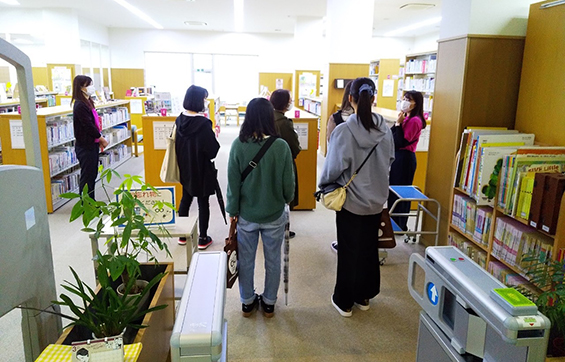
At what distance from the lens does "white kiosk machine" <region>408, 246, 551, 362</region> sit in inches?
45.1

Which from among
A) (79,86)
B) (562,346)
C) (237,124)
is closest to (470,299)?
(562,346)

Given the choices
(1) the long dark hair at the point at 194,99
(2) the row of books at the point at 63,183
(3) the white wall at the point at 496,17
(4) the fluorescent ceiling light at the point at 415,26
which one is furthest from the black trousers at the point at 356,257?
(4) the fluorescent ceiling light at the point at 415,26

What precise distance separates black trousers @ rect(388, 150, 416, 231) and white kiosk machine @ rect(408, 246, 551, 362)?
262 cm

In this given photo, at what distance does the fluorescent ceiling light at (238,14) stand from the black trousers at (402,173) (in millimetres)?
6571

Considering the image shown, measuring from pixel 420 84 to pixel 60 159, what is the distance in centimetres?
748

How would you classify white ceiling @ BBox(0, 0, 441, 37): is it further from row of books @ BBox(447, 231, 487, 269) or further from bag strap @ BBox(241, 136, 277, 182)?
bag strap @ BBox(241, 136, 277, 182)

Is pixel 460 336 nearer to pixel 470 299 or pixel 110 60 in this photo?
pixel 470 299

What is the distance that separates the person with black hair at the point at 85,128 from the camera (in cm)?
455

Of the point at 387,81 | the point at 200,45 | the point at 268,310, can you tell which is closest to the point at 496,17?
the point at 268,310

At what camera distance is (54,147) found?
570 centimetres

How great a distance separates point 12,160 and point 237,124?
382 inches

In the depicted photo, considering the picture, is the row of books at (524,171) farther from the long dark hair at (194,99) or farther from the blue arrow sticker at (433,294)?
the long dark hair at (194,99)

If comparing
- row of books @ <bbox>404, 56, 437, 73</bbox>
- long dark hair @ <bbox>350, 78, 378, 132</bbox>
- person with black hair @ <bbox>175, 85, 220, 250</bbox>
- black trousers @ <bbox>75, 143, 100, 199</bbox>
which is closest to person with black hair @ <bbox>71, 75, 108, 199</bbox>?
black trousers @ <bbox>75, 143, 100, 199</bbox>

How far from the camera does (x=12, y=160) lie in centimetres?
496
